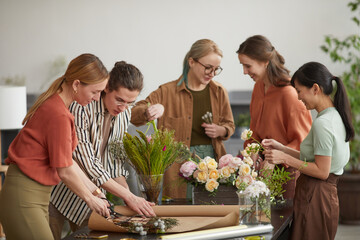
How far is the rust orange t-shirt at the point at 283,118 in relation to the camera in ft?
10.7

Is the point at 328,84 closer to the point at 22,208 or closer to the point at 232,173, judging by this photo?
the point at 232,173

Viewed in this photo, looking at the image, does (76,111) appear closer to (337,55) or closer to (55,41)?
(337,55)

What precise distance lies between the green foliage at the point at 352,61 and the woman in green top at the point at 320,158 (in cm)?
340

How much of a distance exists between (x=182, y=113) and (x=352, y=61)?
141 inches

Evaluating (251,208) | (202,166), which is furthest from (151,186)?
(251,208)

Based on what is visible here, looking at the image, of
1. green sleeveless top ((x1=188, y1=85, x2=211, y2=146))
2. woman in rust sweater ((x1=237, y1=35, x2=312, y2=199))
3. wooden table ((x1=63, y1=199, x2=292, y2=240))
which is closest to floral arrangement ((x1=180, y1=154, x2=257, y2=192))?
wooden table ((x1=63, y1=199, x2=292, y2=240))

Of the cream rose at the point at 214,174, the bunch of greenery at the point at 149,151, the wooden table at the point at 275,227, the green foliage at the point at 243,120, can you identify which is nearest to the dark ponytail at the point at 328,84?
the wooden table at the point at 275,227

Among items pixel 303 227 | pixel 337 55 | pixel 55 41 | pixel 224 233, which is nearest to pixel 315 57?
pixel 337 55

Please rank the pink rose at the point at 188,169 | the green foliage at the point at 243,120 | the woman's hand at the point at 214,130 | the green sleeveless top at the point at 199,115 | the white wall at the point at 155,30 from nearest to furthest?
the pink rose at the point at 188,169
the woman's hand at the point at 214,130
the green sleeveless top at the point at 199,115
the green foliage at the point at 243,120
the white wall at the point at 155,30

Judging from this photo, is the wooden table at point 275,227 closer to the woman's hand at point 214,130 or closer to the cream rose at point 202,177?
the cream rose at point 202,177

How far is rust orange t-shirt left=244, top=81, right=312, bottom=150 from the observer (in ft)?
10.7

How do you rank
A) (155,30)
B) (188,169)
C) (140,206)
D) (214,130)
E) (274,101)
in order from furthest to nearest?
(155,30), (214,130), (274,101), (188,169), (140,206)

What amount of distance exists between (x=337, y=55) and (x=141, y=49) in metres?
2.48

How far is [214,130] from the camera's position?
3.62m
